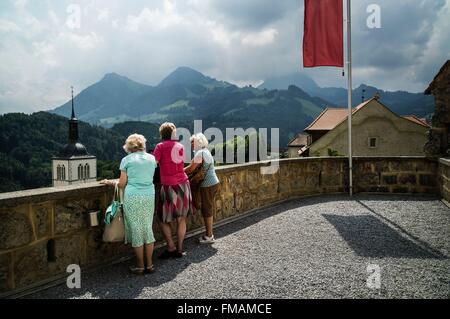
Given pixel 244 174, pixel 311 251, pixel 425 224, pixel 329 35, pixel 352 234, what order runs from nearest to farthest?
pixel 311 251 < pixel 352 234 < pixel 425 224 < pixel 244 174 < pixel 329 35

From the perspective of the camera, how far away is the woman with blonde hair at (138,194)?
4312 millimetres

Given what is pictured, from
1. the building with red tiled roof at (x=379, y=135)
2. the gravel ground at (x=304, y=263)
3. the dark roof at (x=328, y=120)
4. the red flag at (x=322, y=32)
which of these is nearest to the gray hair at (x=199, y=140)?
the gravel ground at (x=304, y=263)

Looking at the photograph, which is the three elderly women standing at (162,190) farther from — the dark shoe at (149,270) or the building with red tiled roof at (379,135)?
the building with red tiled roof at (379,135)

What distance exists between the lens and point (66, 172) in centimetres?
9100

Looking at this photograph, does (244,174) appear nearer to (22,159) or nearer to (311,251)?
(311,251)

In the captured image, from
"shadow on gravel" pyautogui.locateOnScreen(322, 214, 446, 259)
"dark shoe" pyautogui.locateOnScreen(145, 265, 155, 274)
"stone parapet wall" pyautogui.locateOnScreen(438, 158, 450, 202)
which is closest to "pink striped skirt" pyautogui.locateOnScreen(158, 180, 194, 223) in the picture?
"dark shoe" pyautogui.locateOnScreen(145, 265, 155, 274)

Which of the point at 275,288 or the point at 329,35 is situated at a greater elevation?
the point at 329,35

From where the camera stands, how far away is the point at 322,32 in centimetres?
901

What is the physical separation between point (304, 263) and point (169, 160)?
211 centimetres

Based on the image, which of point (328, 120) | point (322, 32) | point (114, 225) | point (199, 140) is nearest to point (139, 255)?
point (114, 225)

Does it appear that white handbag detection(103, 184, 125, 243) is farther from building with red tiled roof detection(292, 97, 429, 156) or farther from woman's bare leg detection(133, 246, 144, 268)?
building with red tiled roof detection(292, 97, 429, 156)

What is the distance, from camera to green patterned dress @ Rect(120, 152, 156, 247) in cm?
431
